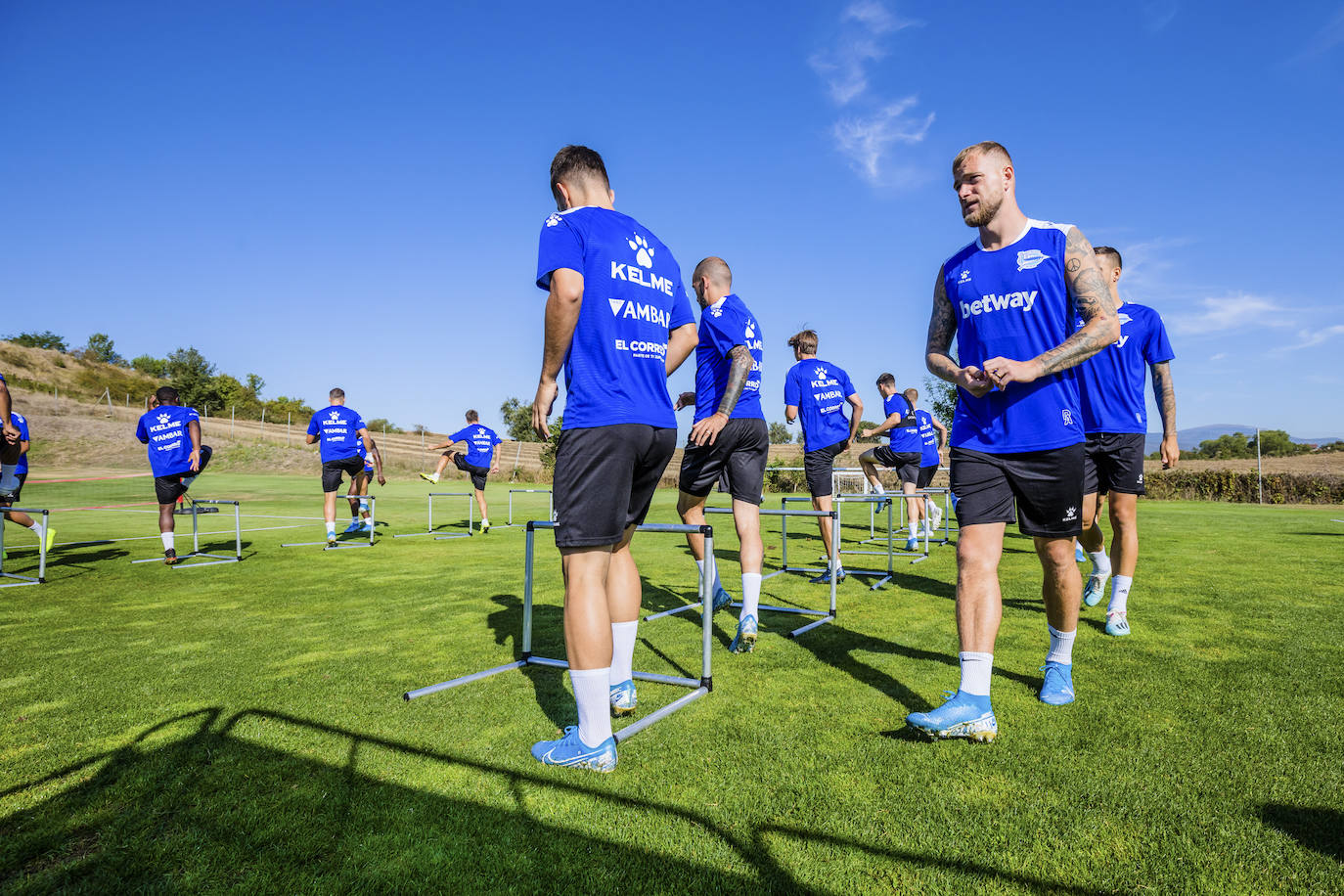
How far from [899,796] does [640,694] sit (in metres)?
1.45

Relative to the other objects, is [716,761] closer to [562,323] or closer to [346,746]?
[346,746]

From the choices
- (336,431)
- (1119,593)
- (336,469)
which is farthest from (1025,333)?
(336,469)

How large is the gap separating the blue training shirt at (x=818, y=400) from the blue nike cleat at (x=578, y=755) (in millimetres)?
4651

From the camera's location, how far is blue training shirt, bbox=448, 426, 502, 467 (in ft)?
45.2

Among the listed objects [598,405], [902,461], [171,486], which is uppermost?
[598,405]

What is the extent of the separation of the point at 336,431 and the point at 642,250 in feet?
31.3

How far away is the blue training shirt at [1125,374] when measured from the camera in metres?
4.68

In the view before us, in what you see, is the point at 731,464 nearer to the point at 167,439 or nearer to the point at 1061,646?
the point at 1061,646

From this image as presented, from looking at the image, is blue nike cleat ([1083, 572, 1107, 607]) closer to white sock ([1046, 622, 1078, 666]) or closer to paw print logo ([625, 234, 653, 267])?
white sock ([1046, 622, 1078, 666])

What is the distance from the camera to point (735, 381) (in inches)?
167

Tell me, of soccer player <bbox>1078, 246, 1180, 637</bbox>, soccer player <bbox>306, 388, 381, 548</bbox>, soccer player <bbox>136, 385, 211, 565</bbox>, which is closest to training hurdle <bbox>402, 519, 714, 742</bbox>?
soccer player <bbox>1078, 246, 1180, 637</bbox>

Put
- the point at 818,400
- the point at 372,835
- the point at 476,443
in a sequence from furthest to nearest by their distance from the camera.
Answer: the point at 476,443, the point at 818,400, the point at 372,835

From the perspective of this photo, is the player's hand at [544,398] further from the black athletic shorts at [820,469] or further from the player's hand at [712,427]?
the black athletic shorts at [820,469]

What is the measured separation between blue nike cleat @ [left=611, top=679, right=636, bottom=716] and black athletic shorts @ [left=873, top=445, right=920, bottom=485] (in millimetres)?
6623
